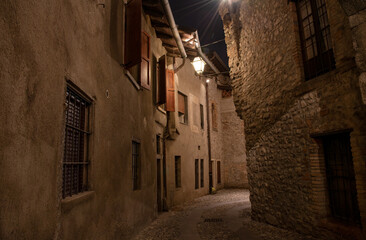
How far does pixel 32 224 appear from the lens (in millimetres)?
2305

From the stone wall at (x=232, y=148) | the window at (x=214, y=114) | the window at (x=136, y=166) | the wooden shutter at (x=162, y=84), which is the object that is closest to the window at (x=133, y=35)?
the window at (x=136, y=166)

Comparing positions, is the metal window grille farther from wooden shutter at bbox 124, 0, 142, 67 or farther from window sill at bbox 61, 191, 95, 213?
window sill at bbox 61, 191, 95, 213

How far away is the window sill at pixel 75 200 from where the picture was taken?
2984mm

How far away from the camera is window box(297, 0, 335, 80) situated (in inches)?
215

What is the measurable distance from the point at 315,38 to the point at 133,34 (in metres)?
3.91

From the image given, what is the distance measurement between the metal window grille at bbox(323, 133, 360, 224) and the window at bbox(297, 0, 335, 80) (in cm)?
148

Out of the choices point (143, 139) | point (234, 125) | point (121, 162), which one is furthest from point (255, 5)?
point (234, 125)

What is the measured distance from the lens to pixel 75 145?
360cm

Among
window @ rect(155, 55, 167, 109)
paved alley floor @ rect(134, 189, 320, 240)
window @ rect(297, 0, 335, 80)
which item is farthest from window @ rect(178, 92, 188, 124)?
window @ rect(297, 0, 335, 80)

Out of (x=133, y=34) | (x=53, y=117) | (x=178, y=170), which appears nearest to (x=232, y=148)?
(x=178, y=170)

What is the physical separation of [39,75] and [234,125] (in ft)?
55.2

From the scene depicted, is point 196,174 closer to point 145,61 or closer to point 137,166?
point 137,166

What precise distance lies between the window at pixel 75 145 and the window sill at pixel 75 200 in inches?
3.4

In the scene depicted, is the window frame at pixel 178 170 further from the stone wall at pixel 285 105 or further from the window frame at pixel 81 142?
the window frame at pixel 81 142
